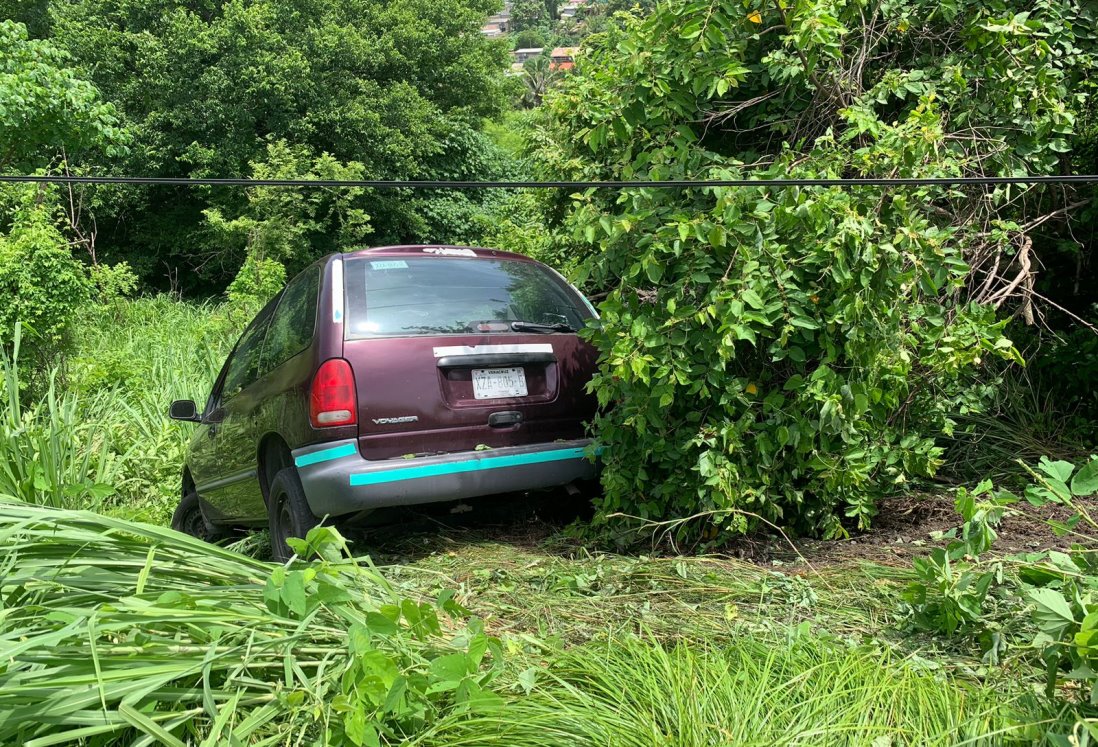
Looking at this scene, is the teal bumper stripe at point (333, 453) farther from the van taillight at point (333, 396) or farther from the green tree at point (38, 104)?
the green tree at point (38, 104)

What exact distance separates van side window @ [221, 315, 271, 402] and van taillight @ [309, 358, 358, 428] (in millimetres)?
1022

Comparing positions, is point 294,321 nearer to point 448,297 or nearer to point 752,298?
point 448,297

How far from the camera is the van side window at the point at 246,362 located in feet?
16.0

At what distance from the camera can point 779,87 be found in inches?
167

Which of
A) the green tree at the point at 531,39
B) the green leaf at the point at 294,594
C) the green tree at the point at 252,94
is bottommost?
the green leaf at the point at 294,594

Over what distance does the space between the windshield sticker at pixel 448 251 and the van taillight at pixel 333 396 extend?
0.98m

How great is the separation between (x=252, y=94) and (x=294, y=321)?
21.4m

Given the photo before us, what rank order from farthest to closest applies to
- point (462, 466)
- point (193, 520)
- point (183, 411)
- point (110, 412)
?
point (110, 412), point (193, 520), point (183, 411), point (462, 466)

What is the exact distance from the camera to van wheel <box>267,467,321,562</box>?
12.9ft

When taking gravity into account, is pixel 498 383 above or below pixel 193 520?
above

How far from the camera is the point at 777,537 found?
151 inches

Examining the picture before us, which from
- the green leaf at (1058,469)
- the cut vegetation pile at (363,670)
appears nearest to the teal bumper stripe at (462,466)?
the cut vegetation pile at (363,670)

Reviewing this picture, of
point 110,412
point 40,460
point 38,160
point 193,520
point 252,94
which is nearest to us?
point 40,460

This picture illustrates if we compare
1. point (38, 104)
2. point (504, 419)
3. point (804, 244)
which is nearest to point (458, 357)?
point (504, 419)
